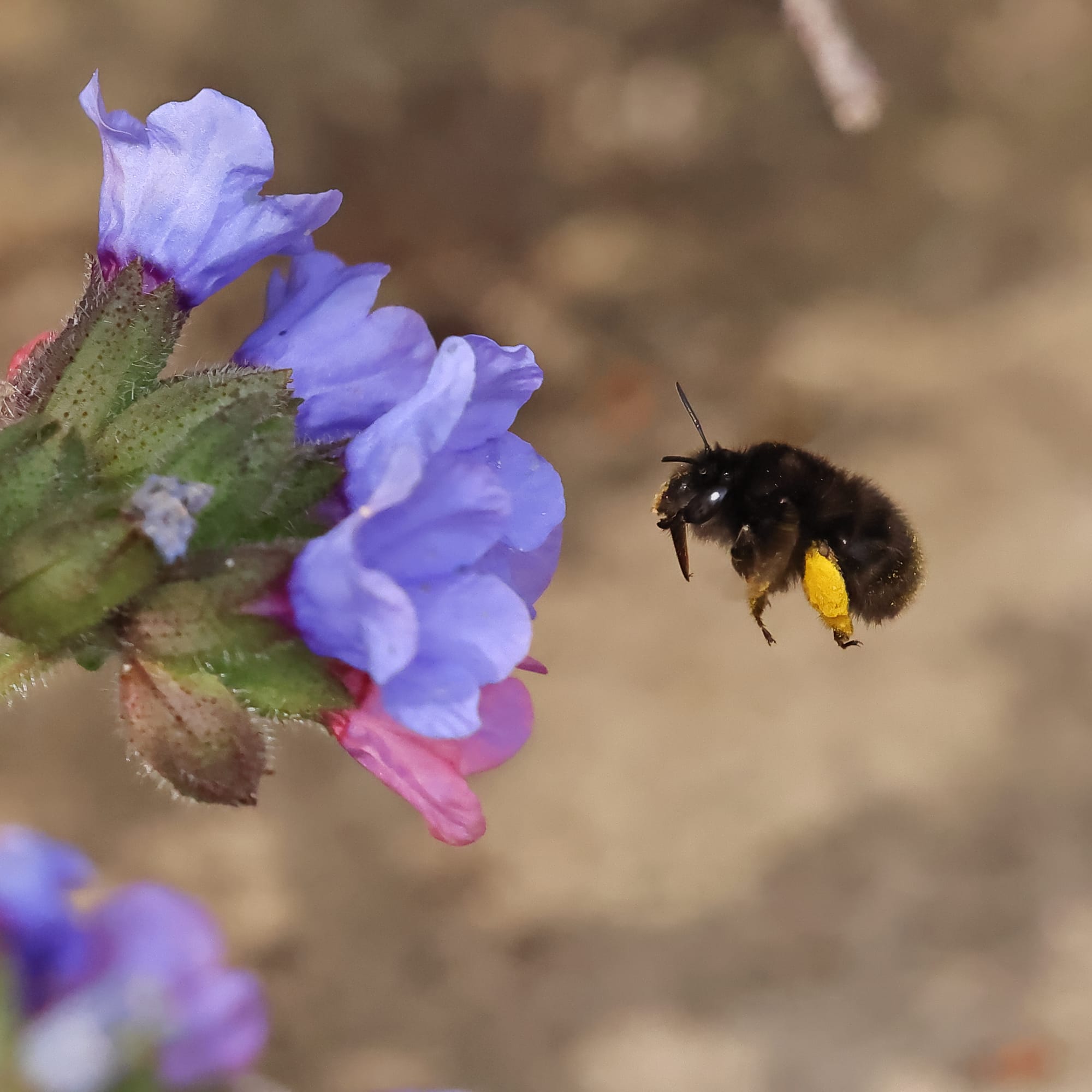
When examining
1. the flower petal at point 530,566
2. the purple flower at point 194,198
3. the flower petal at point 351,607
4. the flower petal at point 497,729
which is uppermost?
the purple flower at point 194,198

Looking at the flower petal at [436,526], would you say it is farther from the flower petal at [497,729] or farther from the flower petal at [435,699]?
the flower petal at [497,729]

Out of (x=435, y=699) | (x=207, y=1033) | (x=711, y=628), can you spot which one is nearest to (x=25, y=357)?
(x=435, y=699)

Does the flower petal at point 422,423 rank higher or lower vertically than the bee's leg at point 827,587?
higher

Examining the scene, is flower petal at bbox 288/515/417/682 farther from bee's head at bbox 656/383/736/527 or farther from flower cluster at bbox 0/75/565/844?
bee's head at bbox 656/383/736/527

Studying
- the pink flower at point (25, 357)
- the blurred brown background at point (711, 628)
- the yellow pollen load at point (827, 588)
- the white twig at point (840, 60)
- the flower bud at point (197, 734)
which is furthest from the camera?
the blurred brown background at point (711, 628)

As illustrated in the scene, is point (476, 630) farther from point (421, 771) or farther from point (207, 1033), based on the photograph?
point (207, 1033)

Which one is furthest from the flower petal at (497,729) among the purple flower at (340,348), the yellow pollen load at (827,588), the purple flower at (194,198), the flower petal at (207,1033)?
the flower petal at (207,1033)

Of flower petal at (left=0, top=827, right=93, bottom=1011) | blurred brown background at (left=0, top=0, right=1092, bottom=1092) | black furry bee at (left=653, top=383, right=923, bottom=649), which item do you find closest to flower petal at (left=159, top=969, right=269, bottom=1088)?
flower petal at (left=0, top=827, right=93, bottom=1011)
